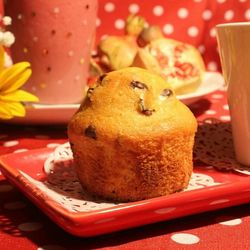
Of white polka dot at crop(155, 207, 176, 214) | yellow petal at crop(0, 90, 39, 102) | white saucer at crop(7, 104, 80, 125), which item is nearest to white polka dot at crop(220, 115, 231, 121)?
white saucer at crop(7, 104, 80, 125)

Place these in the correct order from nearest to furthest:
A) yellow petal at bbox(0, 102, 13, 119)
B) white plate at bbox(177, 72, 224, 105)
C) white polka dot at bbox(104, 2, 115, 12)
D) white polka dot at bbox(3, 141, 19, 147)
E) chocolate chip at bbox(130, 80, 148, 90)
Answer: chocolate chip at bbox(130, 80, 148, 90)
yellow petal at bbox(0, 102, 13, 119)
white polka dot at bbox(3, 141, 19, 147)
white plate at bbox(177, 72, 224, 105)
white polka dot at bbox(104, 2, 115, 12)

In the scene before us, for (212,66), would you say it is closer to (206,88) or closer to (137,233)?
(206,88)

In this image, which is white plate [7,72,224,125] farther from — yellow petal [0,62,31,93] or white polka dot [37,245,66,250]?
white polka dot [37,245,66,250]

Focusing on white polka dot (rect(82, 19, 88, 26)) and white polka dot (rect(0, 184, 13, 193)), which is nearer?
white polka dot (rect(0, 184, 13, 193))

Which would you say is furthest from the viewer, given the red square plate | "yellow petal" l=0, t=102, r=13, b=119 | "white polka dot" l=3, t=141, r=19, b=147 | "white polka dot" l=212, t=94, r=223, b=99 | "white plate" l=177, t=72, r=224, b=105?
"white polka dot" l=212, t=94, r=223, b=99

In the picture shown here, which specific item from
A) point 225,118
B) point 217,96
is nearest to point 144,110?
point 225,118
